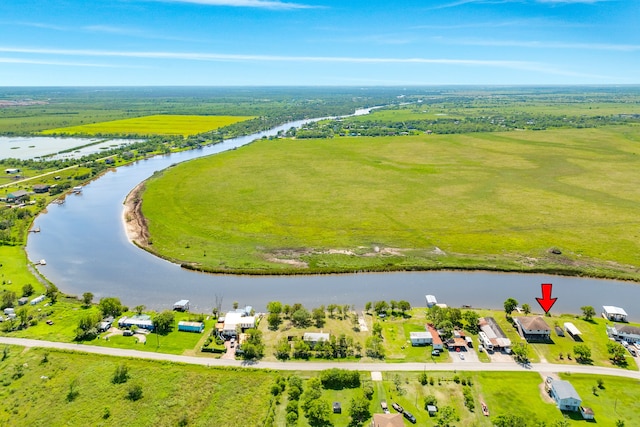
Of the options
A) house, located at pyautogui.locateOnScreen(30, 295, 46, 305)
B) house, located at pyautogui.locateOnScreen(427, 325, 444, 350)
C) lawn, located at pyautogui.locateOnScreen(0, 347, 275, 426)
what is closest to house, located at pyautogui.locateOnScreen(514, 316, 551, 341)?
house, located at pyautogui.locateOnScreen(427, 325, 444, 350)

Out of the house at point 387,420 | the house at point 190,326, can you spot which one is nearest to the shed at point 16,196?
the house at point 190,326

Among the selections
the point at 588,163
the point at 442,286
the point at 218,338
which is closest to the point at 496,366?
the point at 442,286

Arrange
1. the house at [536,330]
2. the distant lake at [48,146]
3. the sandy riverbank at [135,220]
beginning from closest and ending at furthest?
the house at [536,330] → the sandy riverbank at [135,220] → the distant lake at [48,146]

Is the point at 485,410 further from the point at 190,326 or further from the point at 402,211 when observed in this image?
the point at 402,211

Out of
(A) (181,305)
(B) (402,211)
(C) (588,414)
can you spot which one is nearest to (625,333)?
(C) (588,414)

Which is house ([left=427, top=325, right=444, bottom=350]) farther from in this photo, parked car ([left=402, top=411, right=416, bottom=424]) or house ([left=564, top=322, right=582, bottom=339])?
house ([left=564, top=322, right=582, bottom=339])

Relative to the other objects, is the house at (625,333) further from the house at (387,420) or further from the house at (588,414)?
the house at (387,420)
